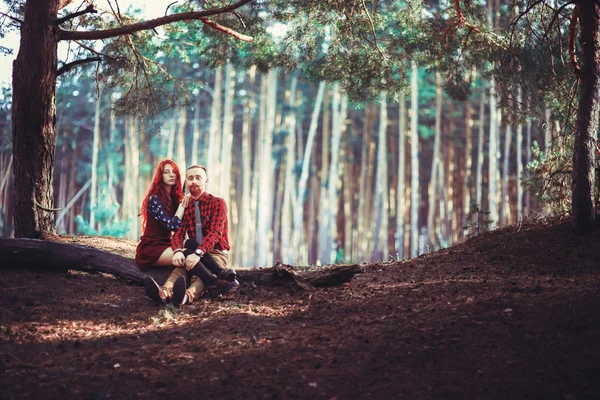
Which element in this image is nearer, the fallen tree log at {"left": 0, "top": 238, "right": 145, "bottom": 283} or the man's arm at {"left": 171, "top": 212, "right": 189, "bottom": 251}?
the man's arm at {"left": 171, "top": 212, "right": 189, "bottom": 251}

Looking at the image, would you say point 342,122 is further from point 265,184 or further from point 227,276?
point 227,276

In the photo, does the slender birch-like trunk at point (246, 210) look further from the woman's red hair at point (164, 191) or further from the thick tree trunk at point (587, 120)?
the thick tree trunk at point (587, 120)

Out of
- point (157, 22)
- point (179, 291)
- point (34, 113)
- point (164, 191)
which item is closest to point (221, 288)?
point (179, 291)

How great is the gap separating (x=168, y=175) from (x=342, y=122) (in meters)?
18.8

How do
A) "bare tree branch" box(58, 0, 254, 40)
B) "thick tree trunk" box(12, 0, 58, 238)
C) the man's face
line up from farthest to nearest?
1. "thick tree trunk" box(12, 0, 58, 238)
2. "bare tree branch" box(58, 0, 254, 40)
3. the man's face

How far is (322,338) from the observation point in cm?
426

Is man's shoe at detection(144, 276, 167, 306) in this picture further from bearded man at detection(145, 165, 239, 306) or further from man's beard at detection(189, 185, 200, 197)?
man's beard at detection(189, 185, 200, 197)

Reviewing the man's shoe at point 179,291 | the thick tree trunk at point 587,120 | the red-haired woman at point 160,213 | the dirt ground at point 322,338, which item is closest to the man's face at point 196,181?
the red-haired woman at point 160,213

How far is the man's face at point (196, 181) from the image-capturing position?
5949mm

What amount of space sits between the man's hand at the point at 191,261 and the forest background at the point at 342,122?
9.13 ft

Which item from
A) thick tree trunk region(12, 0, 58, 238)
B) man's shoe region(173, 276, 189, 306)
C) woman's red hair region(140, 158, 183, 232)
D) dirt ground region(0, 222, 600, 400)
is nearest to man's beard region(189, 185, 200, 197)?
woman's red hair region(140, 158, 183, 232)

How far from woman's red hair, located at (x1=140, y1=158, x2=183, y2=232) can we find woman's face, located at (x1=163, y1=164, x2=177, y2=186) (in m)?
0.02

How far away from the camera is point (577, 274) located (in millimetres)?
5637

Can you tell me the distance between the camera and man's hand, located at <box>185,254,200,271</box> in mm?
5621
